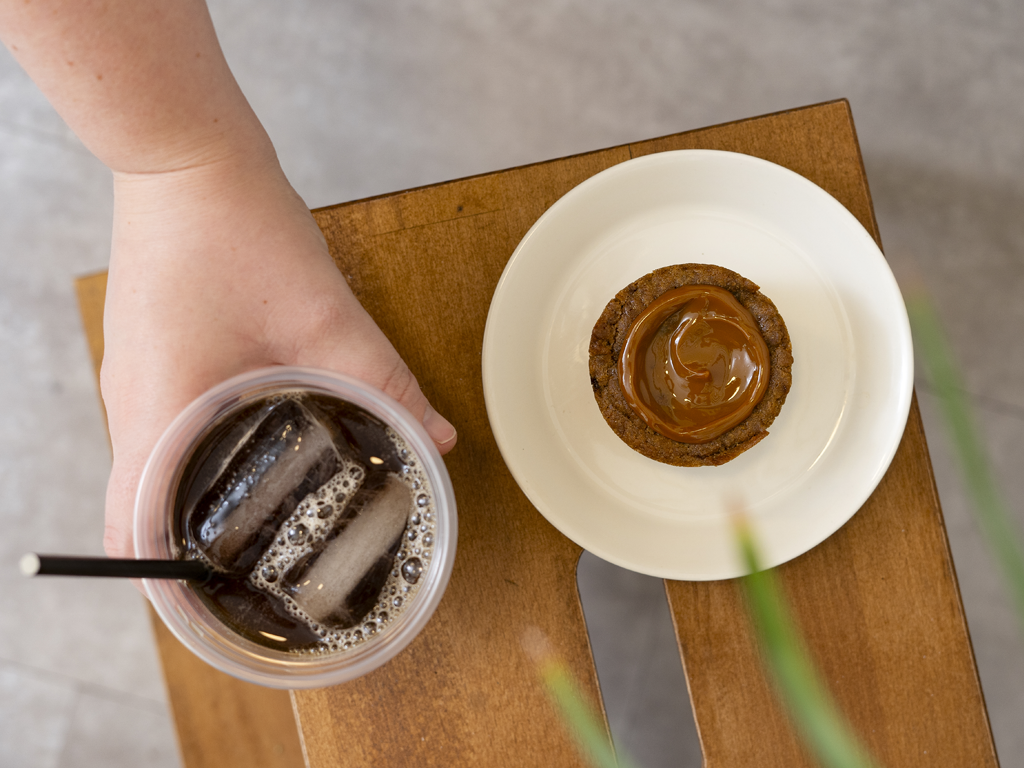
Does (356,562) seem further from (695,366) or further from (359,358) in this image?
(695,366)

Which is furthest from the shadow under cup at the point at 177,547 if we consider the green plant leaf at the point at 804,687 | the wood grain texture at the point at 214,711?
the wood grain texture at the point at 214,711

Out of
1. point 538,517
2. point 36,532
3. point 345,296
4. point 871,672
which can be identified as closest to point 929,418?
point 871,672

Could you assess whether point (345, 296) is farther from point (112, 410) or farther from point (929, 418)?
point (929, 418)

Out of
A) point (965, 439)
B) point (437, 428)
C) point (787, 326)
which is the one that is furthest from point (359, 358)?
point (965, 439)

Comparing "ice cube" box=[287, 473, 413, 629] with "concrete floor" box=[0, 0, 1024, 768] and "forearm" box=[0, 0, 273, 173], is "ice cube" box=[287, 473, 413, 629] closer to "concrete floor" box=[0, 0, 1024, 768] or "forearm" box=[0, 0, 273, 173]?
"forearm" box=[0, 0, 273, 173]

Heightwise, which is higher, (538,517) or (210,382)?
(210,382)

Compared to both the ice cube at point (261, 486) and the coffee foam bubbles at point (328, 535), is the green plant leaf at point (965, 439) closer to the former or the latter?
the coffee foam bubbles at point (328, 535)

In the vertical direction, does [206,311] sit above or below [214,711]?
above
